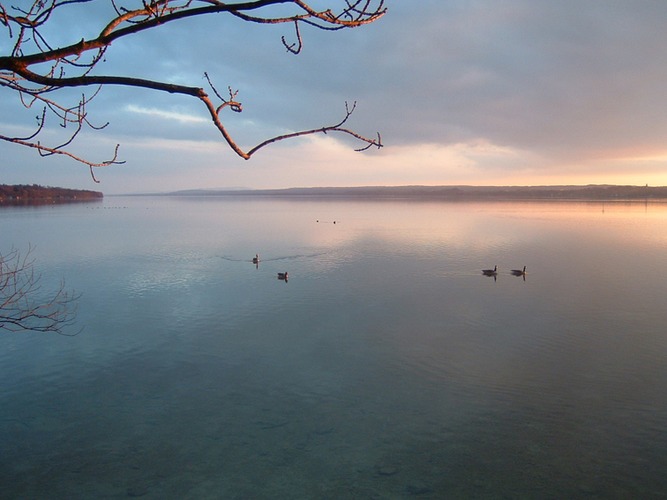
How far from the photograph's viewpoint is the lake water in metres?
6.91

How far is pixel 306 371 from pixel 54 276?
15.9 m

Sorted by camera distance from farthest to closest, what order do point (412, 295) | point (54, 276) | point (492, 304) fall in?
point (54, 276)
point (412, 295)
point (492, 304)

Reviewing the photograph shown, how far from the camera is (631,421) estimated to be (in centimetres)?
825

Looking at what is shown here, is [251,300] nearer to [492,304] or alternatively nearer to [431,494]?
[492,304]

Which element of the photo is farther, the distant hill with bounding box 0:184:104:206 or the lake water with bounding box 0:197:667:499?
the distant hill with bounding box 0:184:104:206

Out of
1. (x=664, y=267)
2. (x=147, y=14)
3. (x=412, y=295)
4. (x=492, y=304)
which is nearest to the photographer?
(x=147, y=14)

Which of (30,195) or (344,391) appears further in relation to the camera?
(30,195)

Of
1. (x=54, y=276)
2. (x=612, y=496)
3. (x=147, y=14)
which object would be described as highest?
(x=147, y=14)

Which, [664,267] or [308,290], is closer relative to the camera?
[308,290]

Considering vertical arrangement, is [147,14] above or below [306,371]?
above

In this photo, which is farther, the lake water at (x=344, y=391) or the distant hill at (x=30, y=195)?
the distant hill at (x=30, y=195)

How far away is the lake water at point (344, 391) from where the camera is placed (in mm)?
6910

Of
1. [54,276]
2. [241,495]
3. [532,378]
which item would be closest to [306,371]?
[241,495]

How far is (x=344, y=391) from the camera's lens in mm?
9648
